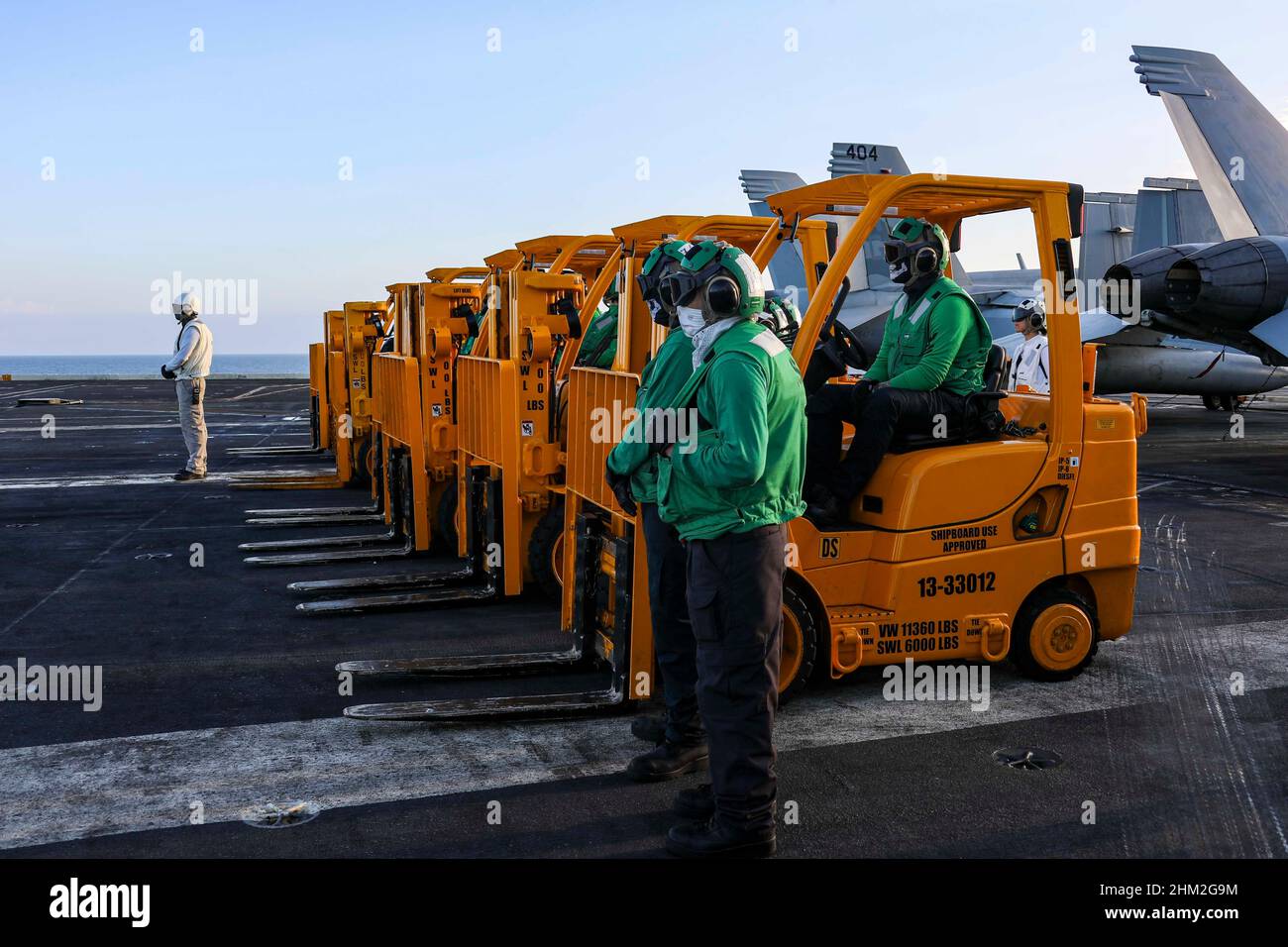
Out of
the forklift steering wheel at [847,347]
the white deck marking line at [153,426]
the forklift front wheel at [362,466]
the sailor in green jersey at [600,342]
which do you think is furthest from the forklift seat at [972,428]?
the white deck marking line at [153,426]

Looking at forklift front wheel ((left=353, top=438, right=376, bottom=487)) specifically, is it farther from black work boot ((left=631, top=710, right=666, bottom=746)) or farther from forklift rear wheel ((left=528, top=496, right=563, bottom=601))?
black work boot ((left=631, top=710, right=666, bottom=746))

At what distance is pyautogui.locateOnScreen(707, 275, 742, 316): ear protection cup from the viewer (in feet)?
12.2

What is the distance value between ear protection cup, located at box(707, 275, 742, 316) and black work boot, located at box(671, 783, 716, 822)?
1773mm

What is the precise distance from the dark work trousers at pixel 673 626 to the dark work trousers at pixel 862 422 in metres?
1.30

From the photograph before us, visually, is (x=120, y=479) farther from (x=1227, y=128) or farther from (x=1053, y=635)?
(x=1227, y=128)

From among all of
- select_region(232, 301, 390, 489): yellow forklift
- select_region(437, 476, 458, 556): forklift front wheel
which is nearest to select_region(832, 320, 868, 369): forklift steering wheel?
select_region(437, 476, 458, 556): forklift front wheel

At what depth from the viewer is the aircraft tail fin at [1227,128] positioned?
15.8 m

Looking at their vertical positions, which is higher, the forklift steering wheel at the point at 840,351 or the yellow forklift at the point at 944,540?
the forklift steering wheel at the point at 840,351

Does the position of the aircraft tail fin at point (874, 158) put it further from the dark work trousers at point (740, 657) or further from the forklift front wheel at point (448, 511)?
the dark work trousers at point (740, 657)

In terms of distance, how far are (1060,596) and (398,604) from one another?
432cm

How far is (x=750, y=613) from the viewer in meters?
3.67

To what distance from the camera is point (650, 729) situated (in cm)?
482

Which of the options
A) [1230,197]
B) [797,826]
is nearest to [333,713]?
[797,826]

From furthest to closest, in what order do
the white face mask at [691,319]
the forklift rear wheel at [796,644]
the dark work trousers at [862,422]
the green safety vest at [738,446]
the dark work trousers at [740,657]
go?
the dark work trousers at [862,422]
the forklift rear wheel at [796,644]
the white face mask at [691,319]
the dark work trousers at [740,657]
the green safety vest at [738,446]
